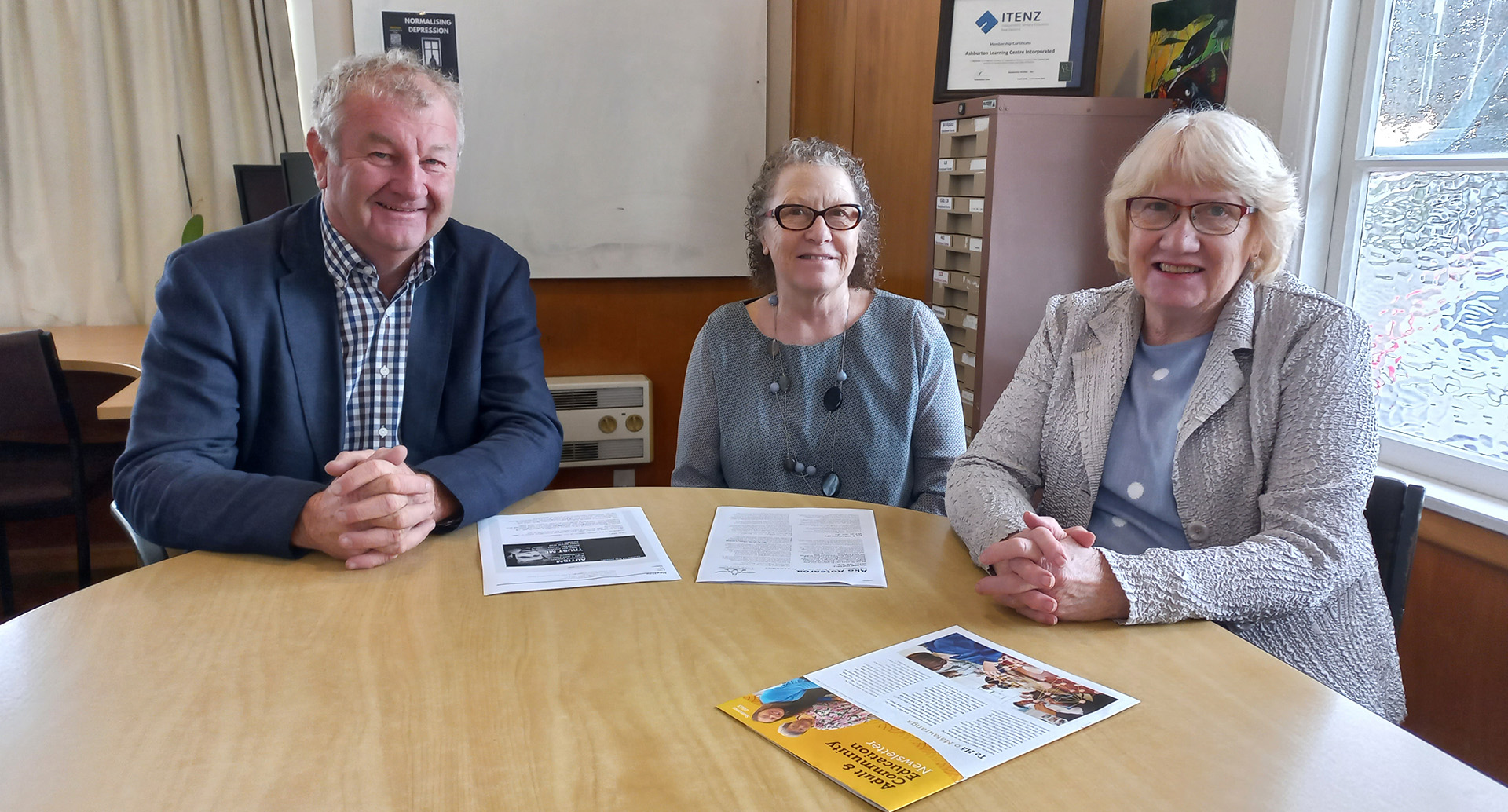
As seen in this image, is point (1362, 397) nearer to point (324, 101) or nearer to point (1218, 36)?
point (1218, 36)

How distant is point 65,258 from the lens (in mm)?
3172

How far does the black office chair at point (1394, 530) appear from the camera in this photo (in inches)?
50.2

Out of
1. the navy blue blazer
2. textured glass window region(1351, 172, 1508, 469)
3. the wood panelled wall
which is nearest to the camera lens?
the navy blue blazer

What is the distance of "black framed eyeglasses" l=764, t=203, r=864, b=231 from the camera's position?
6.16 ft

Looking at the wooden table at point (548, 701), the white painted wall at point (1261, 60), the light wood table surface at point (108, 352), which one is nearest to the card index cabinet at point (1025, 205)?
the white painted wall at point (1261, 60)

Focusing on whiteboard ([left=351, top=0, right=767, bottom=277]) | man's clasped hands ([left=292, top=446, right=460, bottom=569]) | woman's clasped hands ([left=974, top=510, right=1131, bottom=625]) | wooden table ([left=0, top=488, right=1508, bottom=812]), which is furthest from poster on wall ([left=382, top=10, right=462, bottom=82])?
woman's clasped hands ([left=974, top=510, right=1131, bottom=625])

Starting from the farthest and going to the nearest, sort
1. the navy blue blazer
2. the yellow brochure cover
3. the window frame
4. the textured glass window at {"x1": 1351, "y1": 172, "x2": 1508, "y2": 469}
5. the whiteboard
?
the whiteboard, the window frame, the textured glass window at {"x1": 1351, "y1": 172, "x2": 1508, "y2": 469}, the navy blue blazer, the yellow brochure cover

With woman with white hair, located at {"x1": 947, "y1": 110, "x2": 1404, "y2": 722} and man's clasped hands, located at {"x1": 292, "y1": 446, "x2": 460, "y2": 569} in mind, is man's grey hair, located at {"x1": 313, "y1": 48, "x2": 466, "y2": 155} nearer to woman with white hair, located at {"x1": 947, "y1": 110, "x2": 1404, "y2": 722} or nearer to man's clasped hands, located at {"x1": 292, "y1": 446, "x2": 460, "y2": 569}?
man's clasped hands, located at {"x1": 292, "y1": 446, "x2": 460, "y2": 569}

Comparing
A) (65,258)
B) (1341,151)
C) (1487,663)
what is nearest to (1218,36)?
(1341,151)

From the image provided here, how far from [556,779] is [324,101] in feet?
4.28

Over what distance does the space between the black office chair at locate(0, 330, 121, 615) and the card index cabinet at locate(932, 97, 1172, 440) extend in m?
2.16

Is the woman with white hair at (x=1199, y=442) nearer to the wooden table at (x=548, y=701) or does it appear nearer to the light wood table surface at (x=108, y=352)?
the wooden table at (x=548, y=701)

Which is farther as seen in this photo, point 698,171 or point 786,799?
point 698,171

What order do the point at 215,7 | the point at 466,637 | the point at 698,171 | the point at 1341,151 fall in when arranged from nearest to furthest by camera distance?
1. the point at 466,637
2. the point at 1341,151
3. the point at 215,7
4. the point at 698,171
